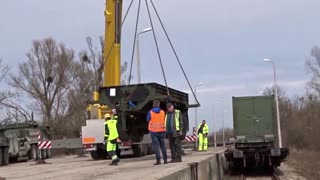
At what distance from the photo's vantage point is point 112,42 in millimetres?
24672

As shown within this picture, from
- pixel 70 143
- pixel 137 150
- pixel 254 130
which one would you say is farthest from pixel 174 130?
pixel 70 143

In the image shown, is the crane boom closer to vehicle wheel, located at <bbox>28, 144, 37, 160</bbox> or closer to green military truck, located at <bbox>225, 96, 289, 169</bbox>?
green military truck, located at <bbox>225, 96, 289, 169</bbox>

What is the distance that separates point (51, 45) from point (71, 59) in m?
2.66

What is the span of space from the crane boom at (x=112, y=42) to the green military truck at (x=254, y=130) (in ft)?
19.2

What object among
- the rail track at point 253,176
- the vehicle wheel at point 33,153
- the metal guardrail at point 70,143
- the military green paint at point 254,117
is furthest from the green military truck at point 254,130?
the vehicle wheel at point 33,153

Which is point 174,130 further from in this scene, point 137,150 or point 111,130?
point 137,150

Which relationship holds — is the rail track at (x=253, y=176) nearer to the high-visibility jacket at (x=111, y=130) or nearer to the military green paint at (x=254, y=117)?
the military green paint at (x=254, y=117)

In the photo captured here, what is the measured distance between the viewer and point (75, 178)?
12875 mm

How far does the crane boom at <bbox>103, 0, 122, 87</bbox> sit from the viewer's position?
79.8 ft

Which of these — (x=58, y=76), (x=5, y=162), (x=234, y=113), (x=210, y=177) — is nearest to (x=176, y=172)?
(x=210, y=177)

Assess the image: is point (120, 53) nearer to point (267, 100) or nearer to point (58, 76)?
point (267, 100)

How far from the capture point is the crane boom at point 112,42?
2433 cm

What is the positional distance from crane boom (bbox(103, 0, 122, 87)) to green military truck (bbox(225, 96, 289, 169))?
5857 mm

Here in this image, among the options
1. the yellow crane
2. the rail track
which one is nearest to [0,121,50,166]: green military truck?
the yellow crane
